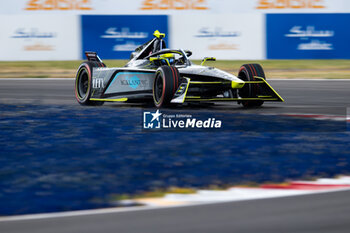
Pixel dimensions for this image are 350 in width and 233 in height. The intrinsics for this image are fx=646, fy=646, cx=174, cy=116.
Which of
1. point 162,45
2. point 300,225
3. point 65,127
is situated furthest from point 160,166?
point 162,45

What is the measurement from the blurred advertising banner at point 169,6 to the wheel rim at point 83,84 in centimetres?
936

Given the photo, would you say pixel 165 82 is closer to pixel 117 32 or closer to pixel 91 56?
pixel 91 56

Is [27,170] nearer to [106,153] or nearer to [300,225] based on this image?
[106,153]

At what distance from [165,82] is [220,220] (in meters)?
5.61

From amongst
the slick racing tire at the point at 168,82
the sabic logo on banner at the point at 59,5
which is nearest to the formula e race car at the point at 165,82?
the slick racing tire at the point at 168,82

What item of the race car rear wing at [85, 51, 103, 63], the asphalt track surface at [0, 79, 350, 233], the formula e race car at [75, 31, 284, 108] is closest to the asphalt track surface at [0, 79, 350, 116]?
the formula e race car at [75, 31, 284, 108]

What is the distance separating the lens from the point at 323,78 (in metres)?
16.7

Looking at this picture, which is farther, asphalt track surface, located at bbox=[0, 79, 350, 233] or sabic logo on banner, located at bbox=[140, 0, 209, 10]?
sabic logo on banner, located at bbox=[140, 0, 209, 10]

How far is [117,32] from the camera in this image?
772 inches

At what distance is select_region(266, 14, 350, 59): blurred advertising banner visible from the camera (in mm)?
19000

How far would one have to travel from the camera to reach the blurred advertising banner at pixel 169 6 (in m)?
20.0

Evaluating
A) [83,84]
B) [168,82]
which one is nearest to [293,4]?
[83,84]

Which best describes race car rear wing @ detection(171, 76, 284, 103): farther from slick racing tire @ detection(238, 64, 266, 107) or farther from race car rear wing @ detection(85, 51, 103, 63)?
race car rear wing @ detection(85, 51, 103, 63)

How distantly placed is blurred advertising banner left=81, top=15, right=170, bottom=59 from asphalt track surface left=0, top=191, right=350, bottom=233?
15590 millimetres
